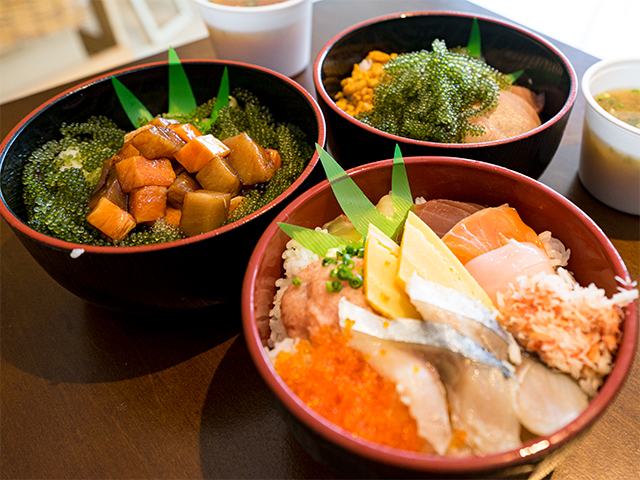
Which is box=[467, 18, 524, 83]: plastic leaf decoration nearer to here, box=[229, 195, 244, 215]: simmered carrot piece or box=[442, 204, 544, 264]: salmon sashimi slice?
box=[442, 204, 544, 264]: salmon sashimi slice

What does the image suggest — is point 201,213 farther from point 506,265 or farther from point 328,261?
point 506,265

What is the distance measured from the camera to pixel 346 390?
27.0 inches

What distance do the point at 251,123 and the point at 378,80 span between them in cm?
40

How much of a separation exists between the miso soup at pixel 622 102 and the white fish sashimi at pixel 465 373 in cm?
96

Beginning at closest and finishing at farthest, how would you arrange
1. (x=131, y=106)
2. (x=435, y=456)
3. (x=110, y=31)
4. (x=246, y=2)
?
(x=435, y=456)
(x=131, y=106)
(x=246, y=2)
(x=110, y=31)

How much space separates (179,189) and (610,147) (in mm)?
1031

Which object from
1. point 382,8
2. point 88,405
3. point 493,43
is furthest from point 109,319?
point 382,8

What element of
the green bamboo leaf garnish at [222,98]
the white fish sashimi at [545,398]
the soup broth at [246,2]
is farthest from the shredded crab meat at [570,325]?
the soup broth at [246,2]

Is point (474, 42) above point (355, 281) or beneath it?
above

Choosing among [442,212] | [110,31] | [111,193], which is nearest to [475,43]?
[442,212]

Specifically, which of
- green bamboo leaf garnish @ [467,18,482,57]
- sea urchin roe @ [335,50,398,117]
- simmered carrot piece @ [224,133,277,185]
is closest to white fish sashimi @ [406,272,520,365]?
simmered carrot piece @ [224,133,277,185]

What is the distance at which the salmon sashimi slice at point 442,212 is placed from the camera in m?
0.95

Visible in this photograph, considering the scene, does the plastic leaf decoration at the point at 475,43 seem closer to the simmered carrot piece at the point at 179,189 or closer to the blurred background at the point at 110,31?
the simmered carrot piece at the point at 179,189

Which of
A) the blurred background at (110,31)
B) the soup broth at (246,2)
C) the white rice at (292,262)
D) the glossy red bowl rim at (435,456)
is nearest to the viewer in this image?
the glossy red bowl rim at (435,456)
